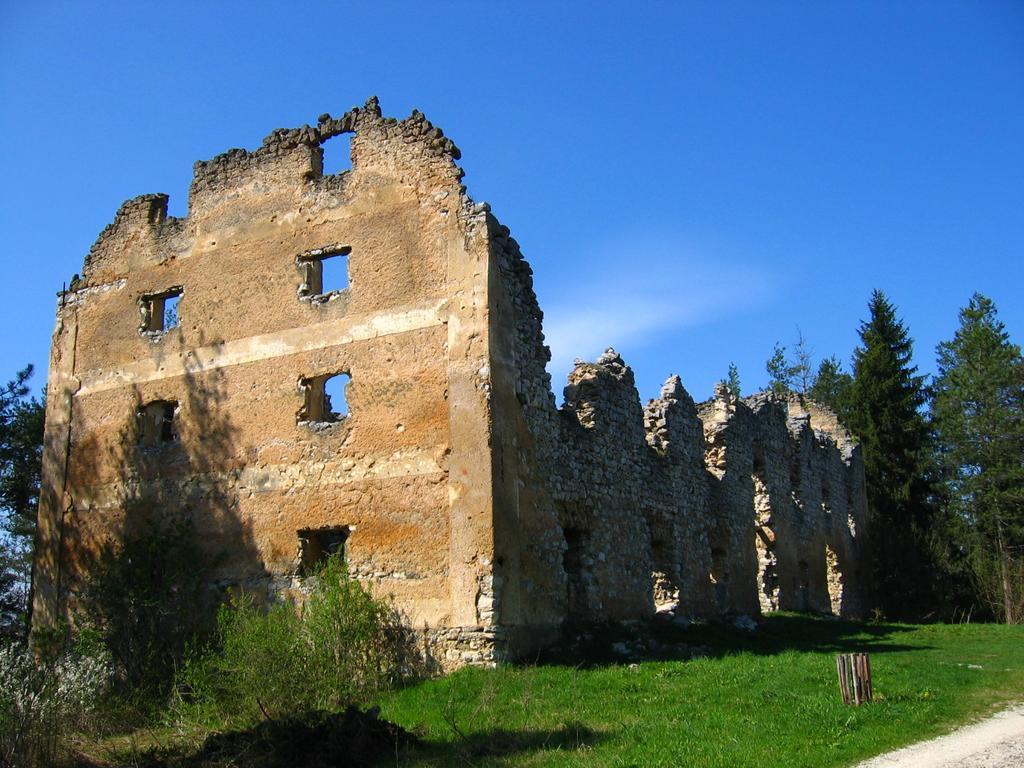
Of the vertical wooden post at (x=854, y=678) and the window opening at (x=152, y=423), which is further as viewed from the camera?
the window opening at (x=152, y=423)

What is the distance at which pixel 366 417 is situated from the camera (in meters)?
13.5

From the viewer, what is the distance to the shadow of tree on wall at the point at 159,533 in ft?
46.3

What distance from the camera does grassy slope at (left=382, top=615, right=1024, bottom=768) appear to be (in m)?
8.03

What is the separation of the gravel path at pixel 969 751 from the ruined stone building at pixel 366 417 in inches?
207

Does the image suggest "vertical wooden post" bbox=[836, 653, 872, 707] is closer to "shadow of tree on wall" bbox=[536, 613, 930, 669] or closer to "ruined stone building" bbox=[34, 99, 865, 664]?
"shadow of tree on wall" bbox=[536, 613, 930, 669]

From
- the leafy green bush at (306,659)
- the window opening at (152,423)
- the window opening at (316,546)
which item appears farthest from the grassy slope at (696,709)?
the window opening at (152,423)

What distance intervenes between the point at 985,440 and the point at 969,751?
27686mm

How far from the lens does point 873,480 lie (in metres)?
31.6

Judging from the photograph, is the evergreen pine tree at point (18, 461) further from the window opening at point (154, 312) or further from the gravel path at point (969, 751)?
the gravel path at point (969, 751)

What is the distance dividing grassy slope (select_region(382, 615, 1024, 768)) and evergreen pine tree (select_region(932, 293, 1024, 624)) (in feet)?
61.6

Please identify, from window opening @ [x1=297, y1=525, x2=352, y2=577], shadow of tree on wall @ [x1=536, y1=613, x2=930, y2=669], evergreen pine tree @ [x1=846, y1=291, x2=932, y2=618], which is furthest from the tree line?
window opening @ [x1=297, y1=525, x2=352, y2=577]

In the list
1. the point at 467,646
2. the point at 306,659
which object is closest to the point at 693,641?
the point at 467,646

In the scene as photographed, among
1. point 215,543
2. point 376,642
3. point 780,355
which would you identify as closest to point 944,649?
point 376,642

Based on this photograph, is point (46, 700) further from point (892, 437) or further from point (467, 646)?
point (892, 437)
